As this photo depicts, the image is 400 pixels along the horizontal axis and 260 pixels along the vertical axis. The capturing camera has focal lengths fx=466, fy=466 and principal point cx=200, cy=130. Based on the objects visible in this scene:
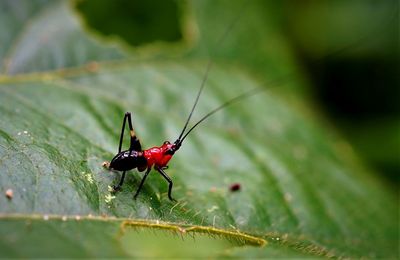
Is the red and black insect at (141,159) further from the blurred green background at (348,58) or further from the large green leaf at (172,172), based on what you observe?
the blurred green background at (348,58)

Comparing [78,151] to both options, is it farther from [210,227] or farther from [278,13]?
[278,13]

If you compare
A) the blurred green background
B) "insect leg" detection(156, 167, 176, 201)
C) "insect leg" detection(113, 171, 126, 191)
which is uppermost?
the blurred green background

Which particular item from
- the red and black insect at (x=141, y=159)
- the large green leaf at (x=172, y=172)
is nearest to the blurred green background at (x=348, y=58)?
the large green leaf at (x=172, y=172)

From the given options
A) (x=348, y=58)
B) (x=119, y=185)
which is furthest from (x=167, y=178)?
(x=348, y=58)

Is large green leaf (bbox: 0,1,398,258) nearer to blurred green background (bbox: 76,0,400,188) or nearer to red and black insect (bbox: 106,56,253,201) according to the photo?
red and black insect (bbox: 106,56,253,201)

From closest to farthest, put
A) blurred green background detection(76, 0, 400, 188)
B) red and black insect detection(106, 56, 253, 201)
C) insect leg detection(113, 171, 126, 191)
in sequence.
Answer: insect leg detection(113, 171, 126, 191)
red and black insect detection(106, 56, 253, 201)
blurred green background detection(76, 0, 400, 188)

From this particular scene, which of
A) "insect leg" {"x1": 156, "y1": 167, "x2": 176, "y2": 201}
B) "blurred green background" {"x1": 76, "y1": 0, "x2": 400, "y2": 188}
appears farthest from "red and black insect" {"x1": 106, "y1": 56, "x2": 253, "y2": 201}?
"blurred green background" {"x1": 76, "y1": 0, "x2": 400, "y2": 188}

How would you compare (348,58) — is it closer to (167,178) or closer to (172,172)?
(172,172)
